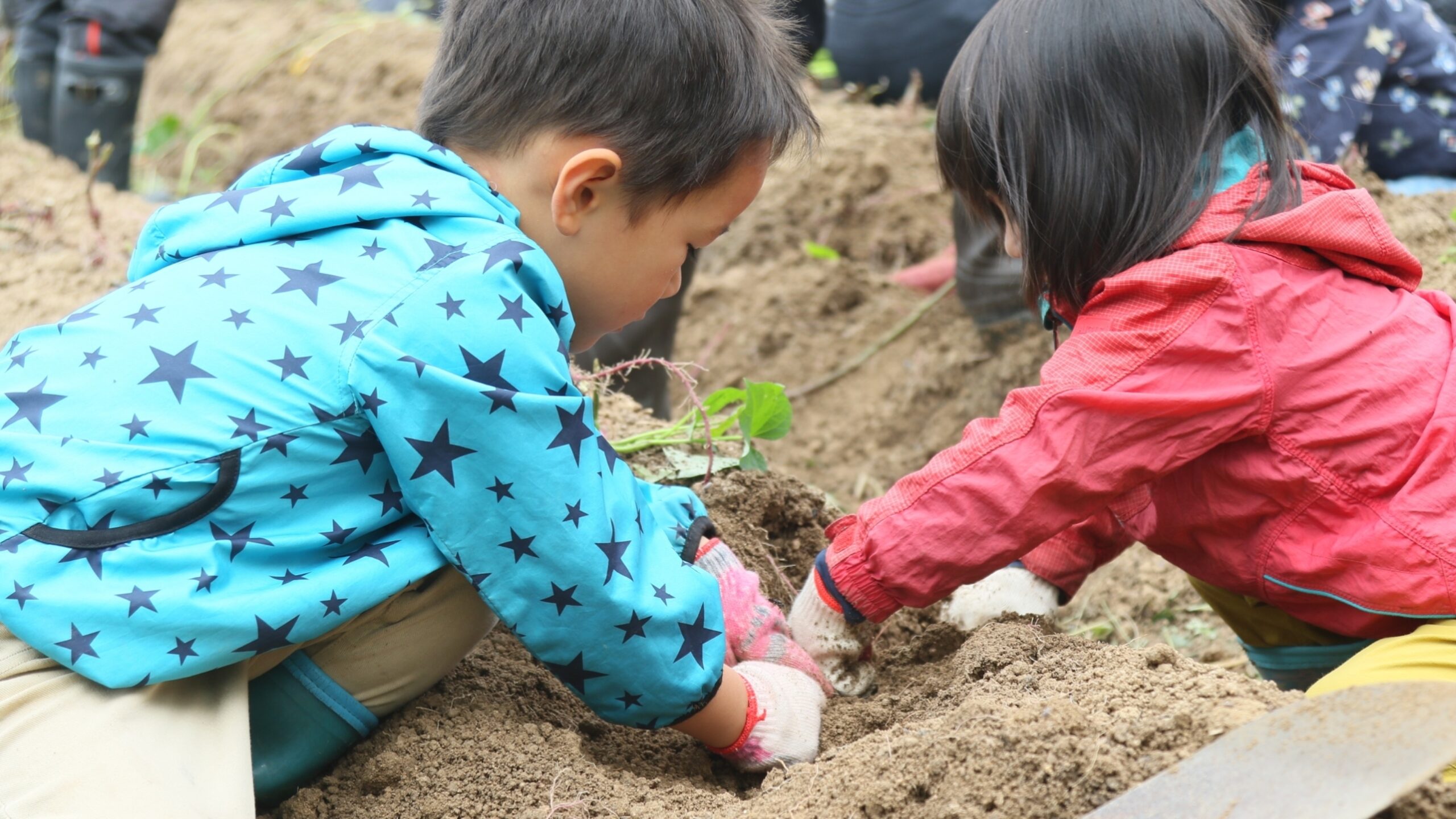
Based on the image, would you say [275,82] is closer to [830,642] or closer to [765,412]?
[765,412]

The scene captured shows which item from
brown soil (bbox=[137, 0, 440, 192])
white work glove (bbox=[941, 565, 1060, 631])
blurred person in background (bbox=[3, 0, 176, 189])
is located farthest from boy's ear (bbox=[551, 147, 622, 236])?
blurred person in background (bbox=[3, 0, 176, 189])

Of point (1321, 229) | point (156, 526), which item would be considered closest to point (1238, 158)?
point (1321, 229)

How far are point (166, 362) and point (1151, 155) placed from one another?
1.23 metres

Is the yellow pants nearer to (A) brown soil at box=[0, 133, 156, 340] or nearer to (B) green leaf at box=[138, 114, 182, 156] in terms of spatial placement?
(A) brown soil at box=[0, 133, 156, 340]

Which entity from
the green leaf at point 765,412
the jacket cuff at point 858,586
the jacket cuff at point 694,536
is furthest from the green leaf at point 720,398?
the jacket cuff at point 858,586

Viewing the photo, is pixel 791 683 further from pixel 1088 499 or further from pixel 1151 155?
pixel 1151 155

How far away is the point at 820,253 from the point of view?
388 cm

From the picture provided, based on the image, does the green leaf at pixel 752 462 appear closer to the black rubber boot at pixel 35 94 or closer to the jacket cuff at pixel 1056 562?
the jacket cuff at pixel 1056 562

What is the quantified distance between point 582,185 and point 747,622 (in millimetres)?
663

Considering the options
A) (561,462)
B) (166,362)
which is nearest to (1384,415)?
(561,462)

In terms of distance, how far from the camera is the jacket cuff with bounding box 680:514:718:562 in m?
1.72

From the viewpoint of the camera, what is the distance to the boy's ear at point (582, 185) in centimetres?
146

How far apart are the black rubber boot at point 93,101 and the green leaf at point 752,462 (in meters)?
3.34

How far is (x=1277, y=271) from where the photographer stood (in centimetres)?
160
